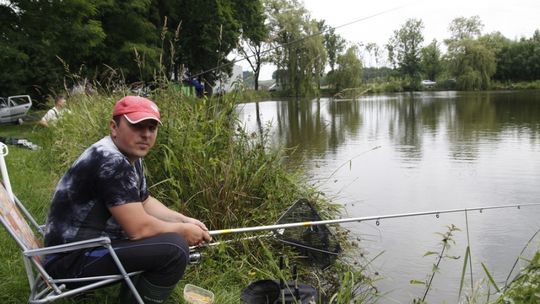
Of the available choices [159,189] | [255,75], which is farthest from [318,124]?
[159,189]

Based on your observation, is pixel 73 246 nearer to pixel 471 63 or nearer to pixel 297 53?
pixel 297 53

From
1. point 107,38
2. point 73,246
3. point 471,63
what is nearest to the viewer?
point 73,246

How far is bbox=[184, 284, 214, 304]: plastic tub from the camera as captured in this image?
106 inches

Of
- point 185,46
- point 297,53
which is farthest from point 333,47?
point 185,46

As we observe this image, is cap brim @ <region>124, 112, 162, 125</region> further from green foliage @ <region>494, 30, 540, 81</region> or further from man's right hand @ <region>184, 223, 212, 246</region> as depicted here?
green foliage @ <region>494, 30, 540, 81</region>

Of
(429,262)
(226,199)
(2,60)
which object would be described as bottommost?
(429,262)

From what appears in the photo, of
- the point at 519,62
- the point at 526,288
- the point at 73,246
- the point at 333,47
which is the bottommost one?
the point at 526,288

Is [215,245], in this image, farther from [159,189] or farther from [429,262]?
[429,262]

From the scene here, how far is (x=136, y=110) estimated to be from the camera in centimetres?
A: 217

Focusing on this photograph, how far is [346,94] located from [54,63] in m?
17.5

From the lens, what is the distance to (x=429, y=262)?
4.57 meters

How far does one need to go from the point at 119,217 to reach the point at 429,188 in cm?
628

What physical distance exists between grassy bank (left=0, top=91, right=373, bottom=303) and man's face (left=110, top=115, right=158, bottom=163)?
1.20m

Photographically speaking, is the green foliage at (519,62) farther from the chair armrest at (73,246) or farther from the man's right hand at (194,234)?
the chair armrest at (73,246)
